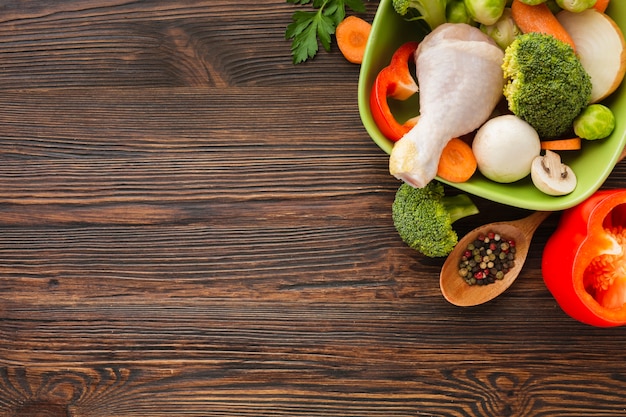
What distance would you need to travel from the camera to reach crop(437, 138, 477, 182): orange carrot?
1.20 metres

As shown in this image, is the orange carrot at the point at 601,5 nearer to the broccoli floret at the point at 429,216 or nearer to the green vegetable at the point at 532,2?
the green vegetable at the point at 532,2

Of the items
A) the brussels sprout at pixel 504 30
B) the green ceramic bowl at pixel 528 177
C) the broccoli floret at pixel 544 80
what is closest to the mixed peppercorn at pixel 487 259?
the green ceramic bowl at pixel 528 177

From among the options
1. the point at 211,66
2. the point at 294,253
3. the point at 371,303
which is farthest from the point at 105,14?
the point at 371,303

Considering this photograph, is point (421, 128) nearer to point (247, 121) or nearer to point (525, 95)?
point (525, 95)

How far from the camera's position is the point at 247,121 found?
1419mm

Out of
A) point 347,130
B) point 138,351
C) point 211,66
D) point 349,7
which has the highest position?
point 349,7

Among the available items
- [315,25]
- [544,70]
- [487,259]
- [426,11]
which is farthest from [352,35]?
[487,259]

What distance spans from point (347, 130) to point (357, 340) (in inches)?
18.1

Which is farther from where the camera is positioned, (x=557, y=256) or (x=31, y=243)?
(x=31, y=243)

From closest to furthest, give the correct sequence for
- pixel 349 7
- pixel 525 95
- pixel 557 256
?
pixel 525 95
pixel 557 256
pixel 349 7

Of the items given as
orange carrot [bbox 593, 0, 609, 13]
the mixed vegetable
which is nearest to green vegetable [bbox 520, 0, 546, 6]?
the mixed vegetable

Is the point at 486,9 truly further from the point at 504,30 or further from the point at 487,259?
the point at 487,259

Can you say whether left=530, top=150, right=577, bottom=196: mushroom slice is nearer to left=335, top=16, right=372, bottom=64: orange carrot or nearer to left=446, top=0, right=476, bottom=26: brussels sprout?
left=446, top=0, right=476, bottom=26: brussels sprout

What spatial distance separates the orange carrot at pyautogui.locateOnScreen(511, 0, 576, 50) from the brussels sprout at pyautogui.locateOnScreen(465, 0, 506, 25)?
1.4 inches
